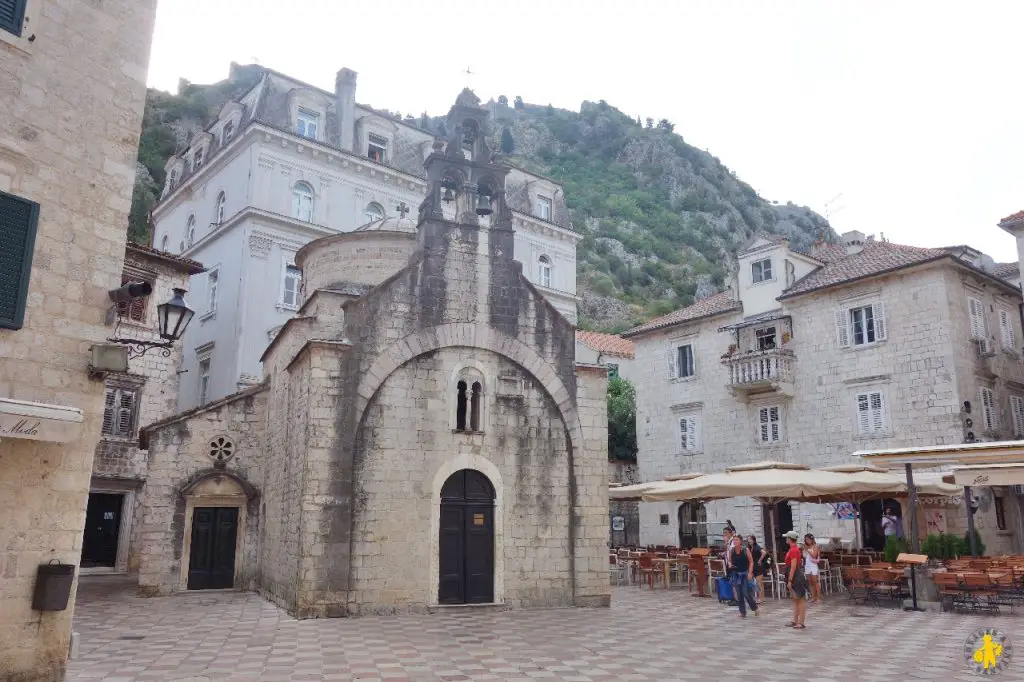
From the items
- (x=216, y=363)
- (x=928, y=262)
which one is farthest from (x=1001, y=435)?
(x=216, y=363)

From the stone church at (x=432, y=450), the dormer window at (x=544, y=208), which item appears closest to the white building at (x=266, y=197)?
the dormer window at (x=544, y=208)

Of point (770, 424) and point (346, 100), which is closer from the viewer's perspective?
point (770, 424)

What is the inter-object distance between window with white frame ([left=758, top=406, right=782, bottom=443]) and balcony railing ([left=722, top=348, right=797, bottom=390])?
1051 millimetres

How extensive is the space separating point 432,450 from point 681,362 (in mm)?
17843

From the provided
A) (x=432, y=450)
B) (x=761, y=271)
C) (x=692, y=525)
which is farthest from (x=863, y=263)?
(x=432, y=450)

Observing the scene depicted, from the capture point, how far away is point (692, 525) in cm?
2988

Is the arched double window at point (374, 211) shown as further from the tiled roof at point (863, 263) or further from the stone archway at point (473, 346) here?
the tiled roof at point (863, 263)

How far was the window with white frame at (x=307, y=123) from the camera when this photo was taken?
29.1m

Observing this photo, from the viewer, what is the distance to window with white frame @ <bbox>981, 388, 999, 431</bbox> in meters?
23.5

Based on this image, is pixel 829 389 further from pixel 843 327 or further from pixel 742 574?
pixel 742 574

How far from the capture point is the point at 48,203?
8.55m

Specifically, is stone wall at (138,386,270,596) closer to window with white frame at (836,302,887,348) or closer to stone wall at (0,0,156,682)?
stone wall at (0,0,156,682)

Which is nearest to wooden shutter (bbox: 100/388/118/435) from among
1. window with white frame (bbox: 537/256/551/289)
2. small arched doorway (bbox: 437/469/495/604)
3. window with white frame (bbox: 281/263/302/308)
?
window with white frame (bbox: 281/263/302/308)

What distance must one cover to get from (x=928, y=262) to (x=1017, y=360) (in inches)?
247
